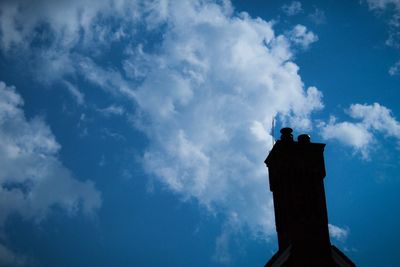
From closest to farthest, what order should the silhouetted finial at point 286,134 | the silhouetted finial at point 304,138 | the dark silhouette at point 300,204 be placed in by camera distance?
1. the dark silhouette at point 300,204
2. the silhouetted finial at point 304,138
3. the silhouetted finial at point 286,134

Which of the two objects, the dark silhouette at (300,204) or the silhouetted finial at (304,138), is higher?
the silhouetted finial at (304,138)

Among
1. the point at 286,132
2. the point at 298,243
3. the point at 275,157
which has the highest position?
the point at 286,132

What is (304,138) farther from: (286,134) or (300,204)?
(300,204)

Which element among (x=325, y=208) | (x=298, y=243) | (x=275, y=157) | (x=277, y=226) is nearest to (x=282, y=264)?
(x=298, y=243)

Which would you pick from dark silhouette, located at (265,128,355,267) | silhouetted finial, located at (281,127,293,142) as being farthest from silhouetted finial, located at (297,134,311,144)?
silhouetted finial, located at (281,127,293,142)

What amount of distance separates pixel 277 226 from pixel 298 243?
1.54 m

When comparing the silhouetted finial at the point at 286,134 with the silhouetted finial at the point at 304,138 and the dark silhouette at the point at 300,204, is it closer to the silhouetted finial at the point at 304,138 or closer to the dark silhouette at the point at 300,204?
the dark silhouette at the point at 300,204

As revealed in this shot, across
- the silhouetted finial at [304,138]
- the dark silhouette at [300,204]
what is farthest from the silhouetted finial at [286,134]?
the silhouetted finial at [304,138]

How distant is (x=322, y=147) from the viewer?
14.0 m

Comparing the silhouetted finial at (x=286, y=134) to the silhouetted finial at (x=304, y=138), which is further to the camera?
the silhouetted finial at (x=286, y=134)

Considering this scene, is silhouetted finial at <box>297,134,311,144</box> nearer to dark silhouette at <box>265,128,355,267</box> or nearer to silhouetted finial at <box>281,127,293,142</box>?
dark silhouette at <box>265,128,355,267</box>

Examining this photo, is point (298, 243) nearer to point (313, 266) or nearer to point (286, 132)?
point (313, 266)

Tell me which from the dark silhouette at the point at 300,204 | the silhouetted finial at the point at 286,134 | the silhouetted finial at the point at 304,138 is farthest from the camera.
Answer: the silhouetted finial at the point at 286,134

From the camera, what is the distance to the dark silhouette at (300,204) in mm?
11766
